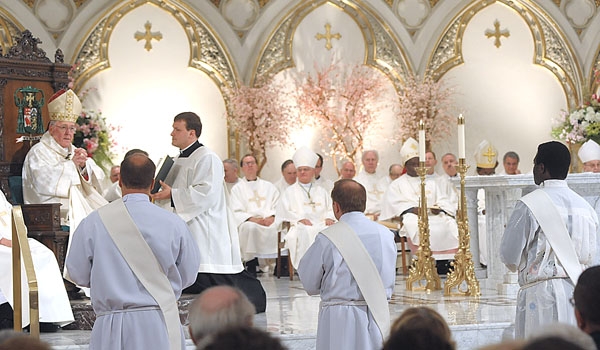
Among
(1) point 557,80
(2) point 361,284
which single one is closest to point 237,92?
(1) point 557,80

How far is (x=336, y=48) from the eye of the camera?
1441 cm

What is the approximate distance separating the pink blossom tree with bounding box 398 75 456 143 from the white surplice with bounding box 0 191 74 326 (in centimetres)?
769

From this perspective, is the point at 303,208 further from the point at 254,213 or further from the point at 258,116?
the point at 258,116

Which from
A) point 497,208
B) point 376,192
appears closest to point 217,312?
point 497,208

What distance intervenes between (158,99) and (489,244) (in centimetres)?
584

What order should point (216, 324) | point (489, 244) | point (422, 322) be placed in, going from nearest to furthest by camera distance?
point (422, 322) → point (216, 324) → point (489, 244)

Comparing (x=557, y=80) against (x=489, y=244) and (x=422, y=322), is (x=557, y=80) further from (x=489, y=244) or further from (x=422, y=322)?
(x=422, y=322)

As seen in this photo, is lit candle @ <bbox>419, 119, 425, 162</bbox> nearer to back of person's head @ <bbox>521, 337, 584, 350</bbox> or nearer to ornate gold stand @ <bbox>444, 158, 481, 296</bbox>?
ornate gold stand @ <bbox>444, 158, 481, 296</bbox>

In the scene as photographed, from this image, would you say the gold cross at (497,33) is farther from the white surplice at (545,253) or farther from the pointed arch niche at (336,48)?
the white surplice at (545,253)

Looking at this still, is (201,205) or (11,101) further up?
(11,101)

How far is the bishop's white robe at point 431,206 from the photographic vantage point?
38.3 feet

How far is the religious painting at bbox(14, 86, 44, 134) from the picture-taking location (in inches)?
321

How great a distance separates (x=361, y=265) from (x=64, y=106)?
11.9ft

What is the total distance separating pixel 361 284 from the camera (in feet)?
16.7
